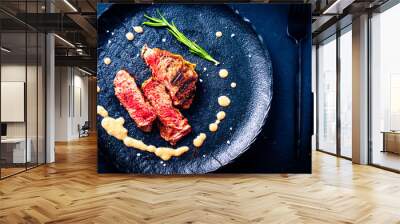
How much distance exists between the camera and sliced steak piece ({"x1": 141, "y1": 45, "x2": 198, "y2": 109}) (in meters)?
5.86

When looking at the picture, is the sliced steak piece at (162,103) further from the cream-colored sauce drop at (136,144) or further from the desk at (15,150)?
the desk at (15,150)

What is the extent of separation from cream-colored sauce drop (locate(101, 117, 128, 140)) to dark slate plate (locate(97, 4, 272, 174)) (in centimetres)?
7

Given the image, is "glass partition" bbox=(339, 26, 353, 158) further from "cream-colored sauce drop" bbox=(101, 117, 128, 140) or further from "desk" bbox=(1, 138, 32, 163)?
"desk" bbox=(1, 138, 32, 163)

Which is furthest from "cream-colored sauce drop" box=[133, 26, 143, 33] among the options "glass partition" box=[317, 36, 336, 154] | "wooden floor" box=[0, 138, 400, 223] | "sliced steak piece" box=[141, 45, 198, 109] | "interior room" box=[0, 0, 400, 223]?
"glass partition" box=[317, 36, 336, 154]

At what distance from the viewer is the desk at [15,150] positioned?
19.7ft

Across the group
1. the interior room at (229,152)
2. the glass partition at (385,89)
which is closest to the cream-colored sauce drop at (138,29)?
the interior room at (229,152)

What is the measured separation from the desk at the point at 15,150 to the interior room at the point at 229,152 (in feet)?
0.07

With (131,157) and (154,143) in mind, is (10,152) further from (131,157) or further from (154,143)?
(154,143)

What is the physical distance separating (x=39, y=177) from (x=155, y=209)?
2927 millimetres

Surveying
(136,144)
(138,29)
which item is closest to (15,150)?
(136,144)

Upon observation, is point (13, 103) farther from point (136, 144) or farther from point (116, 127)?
point (136, 144)

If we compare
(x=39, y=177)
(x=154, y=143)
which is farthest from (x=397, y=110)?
(x=39, y=177)

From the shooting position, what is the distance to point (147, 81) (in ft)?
19.4

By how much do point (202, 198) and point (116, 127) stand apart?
2176 mm
